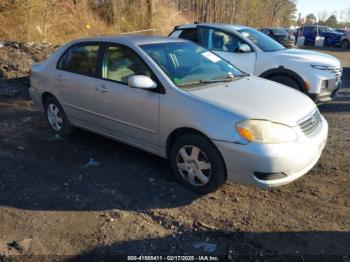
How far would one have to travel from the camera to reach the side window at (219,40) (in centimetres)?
774

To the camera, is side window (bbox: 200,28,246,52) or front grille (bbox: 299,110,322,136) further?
side window (bbox: 200,28,246,52)

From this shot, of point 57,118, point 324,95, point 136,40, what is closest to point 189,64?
point 136,40

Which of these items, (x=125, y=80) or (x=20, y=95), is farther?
(x=20, y=95)

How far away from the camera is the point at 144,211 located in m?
3.82

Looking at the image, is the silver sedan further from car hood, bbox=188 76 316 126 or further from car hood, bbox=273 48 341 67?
car hood, bbox=273 48 341 67

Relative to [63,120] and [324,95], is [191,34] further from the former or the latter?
[63,120]

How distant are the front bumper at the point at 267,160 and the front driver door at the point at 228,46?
3933 millimetres

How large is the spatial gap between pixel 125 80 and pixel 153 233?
1995 millimetres

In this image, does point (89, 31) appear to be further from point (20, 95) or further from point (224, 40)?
point (224, 40)

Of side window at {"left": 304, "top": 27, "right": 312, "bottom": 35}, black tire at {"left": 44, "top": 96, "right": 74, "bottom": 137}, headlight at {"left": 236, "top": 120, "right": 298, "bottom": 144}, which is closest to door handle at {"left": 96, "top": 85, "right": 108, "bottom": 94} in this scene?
black tire at {"left": 44, "top": 96, "right": 74, "bottom": 137}

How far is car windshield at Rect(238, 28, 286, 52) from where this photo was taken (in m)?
7.76

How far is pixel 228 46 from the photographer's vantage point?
308 inches

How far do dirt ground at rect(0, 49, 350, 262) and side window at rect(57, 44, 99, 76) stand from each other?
3.76 feet

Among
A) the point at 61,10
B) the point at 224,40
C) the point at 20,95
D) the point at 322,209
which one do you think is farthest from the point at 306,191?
the point at 61,10
